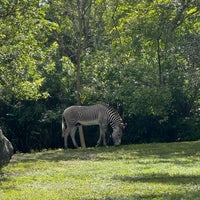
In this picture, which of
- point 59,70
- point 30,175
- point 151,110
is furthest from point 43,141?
point 30,175

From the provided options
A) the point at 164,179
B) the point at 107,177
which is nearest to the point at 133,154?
the point at 107,177

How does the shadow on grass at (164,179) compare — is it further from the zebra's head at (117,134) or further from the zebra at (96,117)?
the zebra at (96,117)

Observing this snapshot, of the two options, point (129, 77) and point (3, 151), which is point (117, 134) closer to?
point (129, 77)

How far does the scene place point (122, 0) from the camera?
31219 millimetres

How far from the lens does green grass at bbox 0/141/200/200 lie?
11124mm

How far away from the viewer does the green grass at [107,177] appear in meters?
11.1

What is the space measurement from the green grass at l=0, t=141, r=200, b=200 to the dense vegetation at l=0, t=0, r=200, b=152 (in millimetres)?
6544

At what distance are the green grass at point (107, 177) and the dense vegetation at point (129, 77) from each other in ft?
21.5

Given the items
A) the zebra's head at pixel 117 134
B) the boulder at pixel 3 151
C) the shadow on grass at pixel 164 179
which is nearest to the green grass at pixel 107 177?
the shadow on grass at pixel 164 179

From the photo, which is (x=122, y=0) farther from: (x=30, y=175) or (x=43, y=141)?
(x=30, y=175)

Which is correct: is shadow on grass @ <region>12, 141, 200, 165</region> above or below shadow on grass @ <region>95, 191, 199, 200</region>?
below

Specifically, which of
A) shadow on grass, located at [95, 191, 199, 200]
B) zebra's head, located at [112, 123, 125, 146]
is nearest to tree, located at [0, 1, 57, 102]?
zebra's head, located at [112, 123, 125, 146]

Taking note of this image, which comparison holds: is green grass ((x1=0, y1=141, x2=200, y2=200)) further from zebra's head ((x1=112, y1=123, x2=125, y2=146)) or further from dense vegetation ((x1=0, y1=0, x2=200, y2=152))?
dense vegetation ((x1=0, y1=0, x2=200, y2=152))

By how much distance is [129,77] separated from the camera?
90.0 feet
